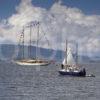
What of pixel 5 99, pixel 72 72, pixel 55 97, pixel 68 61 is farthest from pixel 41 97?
pixel 68 61

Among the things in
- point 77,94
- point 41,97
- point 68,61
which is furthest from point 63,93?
point 68,61

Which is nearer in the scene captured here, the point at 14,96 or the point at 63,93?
the point at 14,96

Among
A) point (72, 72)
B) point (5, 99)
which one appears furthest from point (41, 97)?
point (72, 72)

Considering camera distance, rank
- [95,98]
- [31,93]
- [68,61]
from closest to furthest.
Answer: [95,98], [31,93], [68,61]

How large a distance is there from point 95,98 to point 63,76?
64.8m

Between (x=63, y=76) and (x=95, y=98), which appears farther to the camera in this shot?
(x=63, y=76)

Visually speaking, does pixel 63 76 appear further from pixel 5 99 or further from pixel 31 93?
pixel 5 99

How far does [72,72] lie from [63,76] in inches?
135

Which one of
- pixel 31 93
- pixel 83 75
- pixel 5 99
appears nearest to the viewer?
pixel 5 99

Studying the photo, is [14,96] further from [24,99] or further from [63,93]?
[63,93]

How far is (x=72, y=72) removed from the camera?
151500 millimetres

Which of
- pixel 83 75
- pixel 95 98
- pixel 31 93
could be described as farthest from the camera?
pixel 83 75

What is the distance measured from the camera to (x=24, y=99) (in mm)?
83375

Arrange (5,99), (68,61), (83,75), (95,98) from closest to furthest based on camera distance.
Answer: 1. (5,99)
2. (95,98)
3. (83,75)
4. (68,61)
